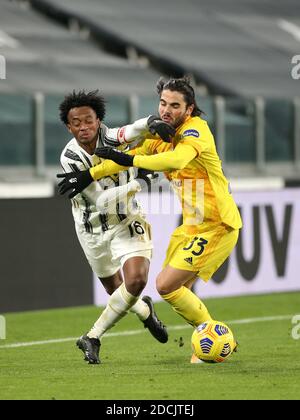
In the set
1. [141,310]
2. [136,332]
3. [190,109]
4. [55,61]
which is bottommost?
[136,332]

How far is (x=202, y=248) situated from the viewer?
8.73 m

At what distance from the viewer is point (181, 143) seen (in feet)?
28.1

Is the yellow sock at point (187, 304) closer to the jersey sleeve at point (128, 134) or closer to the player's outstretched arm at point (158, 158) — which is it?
the player's outstretched arm at point (158, 158)

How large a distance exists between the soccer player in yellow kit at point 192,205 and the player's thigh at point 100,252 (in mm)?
712

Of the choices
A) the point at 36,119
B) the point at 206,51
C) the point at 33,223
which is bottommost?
the point at 33,223

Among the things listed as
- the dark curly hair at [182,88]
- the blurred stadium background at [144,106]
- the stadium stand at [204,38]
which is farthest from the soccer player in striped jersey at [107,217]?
the stadium stand at [204,38]

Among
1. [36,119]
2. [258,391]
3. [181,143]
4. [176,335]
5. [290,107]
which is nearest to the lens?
[258,391]

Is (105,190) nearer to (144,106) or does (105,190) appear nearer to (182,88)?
(182,88)

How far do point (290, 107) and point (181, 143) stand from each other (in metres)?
11.0

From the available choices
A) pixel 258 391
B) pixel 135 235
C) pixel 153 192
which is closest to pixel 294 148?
pixel 153 192

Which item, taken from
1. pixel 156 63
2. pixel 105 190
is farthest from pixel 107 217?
pixel 156 63

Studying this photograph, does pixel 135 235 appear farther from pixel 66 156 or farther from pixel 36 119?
pixel 36 119

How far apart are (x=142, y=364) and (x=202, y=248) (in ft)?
3.15

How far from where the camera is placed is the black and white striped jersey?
904 cm
